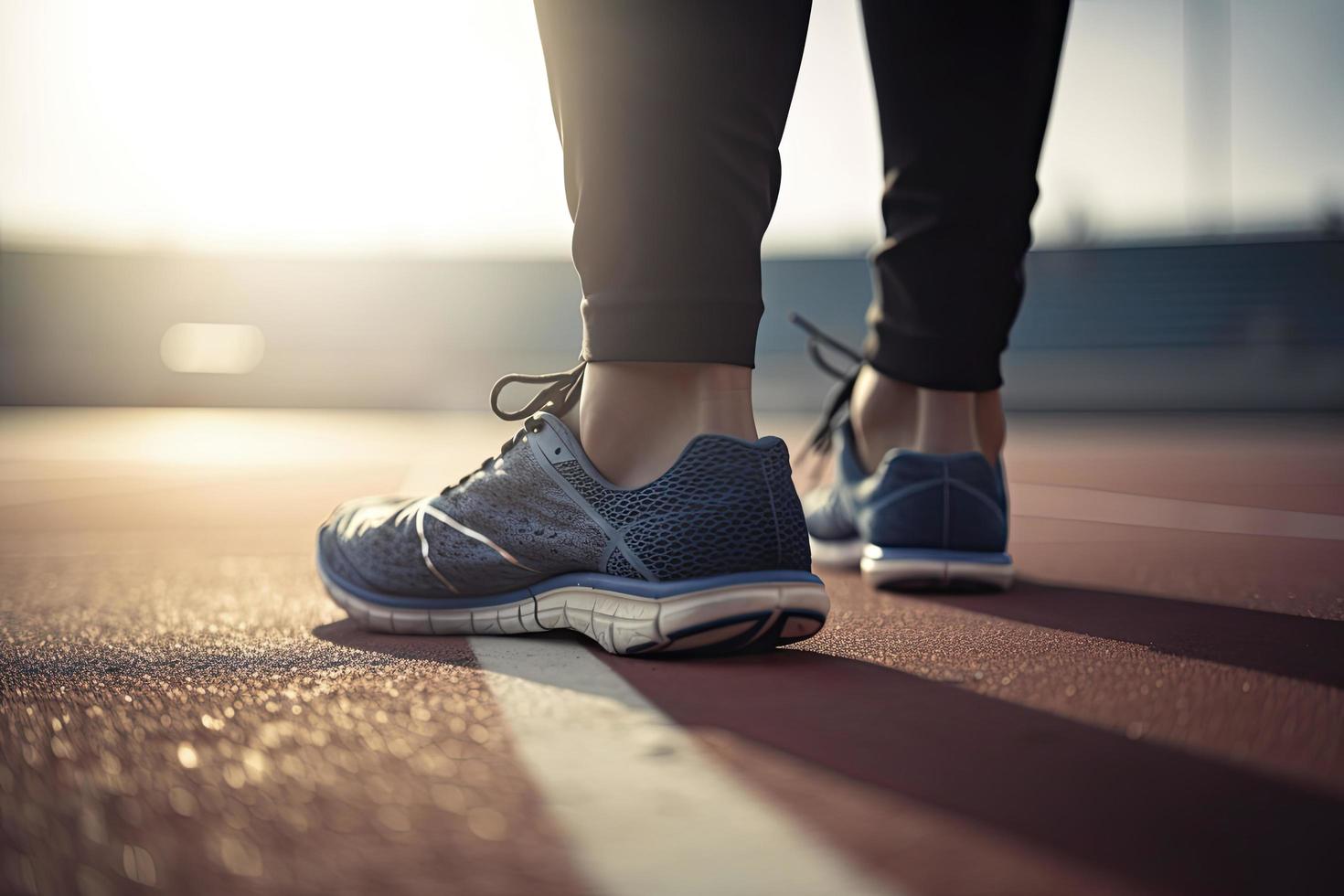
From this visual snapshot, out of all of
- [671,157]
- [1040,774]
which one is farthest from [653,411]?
[1040,774]

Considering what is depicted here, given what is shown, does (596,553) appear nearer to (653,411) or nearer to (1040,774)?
(653,411)

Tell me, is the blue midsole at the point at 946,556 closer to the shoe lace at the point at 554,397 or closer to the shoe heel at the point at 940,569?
the shoe heel at the point at 940,569

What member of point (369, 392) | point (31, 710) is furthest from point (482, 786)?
point (369, 392)

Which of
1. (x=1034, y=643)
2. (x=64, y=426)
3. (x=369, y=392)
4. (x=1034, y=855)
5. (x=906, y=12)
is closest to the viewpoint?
(x=1034, y=855)

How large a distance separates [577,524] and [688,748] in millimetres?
340

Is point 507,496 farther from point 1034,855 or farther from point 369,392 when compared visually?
point 369,392

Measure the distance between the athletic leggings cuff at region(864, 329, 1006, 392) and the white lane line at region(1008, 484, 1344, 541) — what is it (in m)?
0.95

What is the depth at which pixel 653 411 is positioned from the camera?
0.96 m

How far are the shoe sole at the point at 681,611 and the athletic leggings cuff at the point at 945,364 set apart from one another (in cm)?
54

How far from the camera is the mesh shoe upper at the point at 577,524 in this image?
0.92 meters

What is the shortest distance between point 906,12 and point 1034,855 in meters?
1.12

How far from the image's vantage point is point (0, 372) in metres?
10.9

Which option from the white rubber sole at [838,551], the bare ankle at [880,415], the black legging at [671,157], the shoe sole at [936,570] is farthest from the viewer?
the white rubber sole at [838,551]

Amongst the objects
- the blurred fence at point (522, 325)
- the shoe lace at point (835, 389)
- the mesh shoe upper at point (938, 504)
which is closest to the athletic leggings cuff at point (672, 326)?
the mesh shoe upper at point (938, 504)
